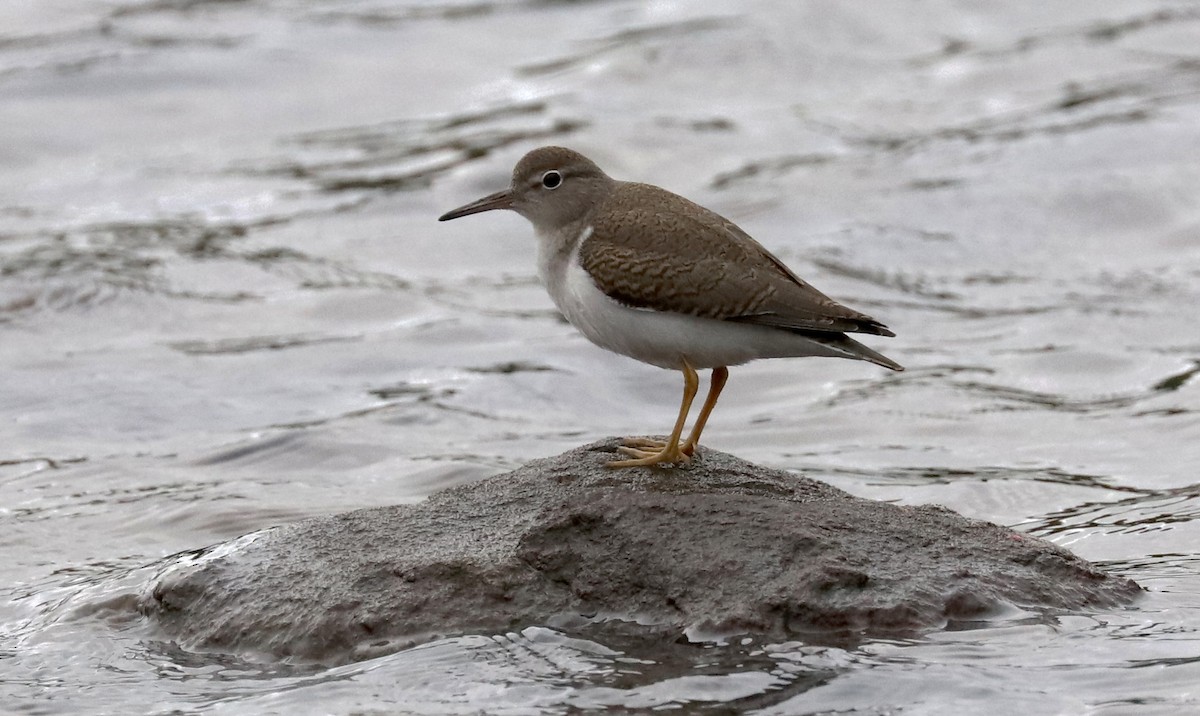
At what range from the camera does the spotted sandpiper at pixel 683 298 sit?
288 inches

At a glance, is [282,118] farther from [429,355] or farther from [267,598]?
[267,598]

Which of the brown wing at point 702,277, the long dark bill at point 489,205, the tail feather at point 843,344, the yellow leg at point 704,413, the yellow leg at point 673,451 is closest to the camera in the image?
the tail feather at point 843,344

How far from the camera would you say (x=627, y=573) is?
22.7 ft

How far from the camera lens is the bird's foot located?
759cm

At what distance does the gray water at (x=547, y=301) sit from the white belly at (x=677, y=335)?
1.49 meters

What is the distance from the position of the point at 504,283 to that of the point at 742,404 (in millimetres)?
3567

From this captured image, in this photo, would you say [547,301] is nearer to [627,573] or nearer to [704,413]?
[704,413]

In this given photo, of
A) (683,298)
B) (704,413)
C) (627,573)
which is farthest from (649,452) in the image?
(627,573)

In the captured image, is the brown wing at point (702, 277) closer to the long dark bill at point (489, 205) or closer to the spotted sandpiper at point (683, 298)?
the spotted sandpiper at point (683, 298)

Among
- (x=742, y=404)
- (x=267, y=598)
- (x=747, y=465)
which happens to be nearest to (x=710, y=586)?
(x=747, y=465)

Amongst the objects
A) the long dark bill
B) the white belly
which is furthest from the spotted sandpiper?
the long dark bill

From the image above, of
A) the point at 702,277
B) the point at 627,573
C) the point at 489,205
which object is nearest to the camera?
the point at 627,573

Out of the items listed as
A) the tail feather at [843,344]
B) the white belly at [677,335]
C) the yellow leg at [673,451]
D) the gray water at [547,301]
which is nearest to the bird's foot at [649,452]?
the yellow leg at [673,451]

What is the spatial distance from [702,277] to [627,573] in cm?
147
